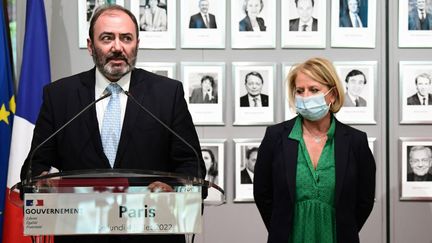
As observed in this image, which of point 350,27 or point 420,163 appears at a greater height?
point 350,27

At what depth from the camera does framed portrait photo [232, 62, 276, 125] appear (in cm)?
376

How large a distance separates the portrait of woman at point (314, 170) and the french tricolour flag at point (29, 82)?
1.42m

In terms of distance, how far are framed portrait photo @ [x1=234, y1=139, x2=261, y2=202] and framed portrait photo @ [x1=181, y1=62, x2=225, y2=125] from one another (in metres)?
0.23

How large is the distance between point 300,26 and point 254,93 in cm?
51

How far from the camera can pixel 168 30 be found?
3.76m

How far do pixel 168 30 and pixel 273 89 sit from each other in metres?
0.75

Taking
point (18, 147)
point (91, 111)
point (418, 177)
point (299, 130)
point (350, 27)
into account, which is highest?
point (350, 27)

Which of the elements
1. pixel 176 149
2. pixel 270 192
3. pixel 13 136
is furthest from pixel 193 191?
pixel 13 136

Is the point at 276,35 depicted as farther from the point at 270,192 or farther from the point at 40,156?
the point at 40,156

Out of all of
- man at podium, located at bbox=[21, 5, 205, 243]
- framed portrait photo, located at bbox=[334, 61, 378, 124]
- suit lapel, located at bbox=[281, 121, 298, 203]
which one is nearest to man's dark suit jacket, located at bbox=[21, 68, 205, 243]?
man at podium, located at bbox=[21, 5, 205, 243]

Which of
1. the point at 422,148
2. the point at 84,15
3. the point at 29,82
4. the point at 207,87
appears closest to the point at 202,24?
the point at 207,87

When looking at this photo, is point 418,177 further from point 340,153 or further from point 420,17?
point 340,153

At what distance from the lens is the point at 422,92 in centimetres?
378

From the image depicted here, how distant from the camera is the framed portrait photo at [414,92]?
3777mm
